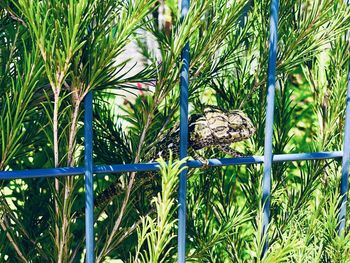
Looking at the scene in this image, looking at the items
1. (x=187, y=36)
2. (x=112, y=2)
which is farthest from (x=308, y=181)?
(x=112, y=2)

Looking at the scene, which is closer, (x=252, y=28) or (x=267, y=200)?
(x=267, y=200)

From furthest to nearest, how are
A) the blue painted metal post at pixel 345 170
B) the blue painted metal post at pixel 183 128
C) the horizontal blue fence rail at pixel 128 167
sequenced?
the blue painted metal post at pixel 345 170, the blue painted metal post at pixel 183 128, the horizontal blue fence rail at pixel 128 167

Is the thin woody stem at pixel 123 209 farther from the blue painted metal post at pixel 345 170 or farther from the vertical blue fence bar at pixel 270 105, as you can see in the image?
the blue painted metal post at pixel 345 170

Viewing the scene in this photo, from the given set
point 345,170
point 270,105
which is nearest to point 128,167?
point 270,105

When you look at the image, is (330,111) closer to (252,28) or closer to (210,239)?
(252,28)

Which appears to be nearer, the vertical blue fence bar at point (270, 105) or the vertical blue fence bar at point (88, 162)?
the vertical blue fence bar at point (88, 162)

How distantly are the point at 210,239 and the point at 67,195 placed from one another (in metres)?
0.58

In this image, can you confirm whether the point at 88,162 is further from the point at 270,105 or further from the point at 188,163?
the point at 270,105

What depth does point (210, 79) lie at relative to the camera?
83.2 inches

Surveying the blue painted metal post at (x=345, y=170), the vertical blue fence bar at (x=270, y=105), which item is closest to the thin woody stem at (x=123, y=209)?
the vertical blue fence bar at (x=270, y=105)

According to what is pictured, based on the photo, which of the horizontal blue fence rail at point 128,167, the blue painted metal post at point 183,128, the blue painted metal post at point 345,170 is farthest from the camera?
the blue painted metal post at point 345,170

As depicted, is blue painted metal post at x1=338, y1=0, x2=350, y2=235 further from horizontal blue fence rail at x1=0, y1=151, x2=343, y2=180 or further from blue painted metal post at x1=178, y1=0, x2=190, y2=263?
blue painted metal post at x1=178, y1=0, x2=190, y2=263

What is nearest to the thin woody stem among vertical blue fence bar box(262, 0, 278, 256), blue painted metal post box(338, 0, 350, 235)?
vertical blue fence bar box(262, 0, 278, 256)

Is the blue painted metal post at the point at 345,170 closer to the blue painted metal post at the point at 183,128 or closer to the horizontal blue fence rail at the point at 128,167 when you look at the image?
the horizontal blue fence rail at the point at 128,167
